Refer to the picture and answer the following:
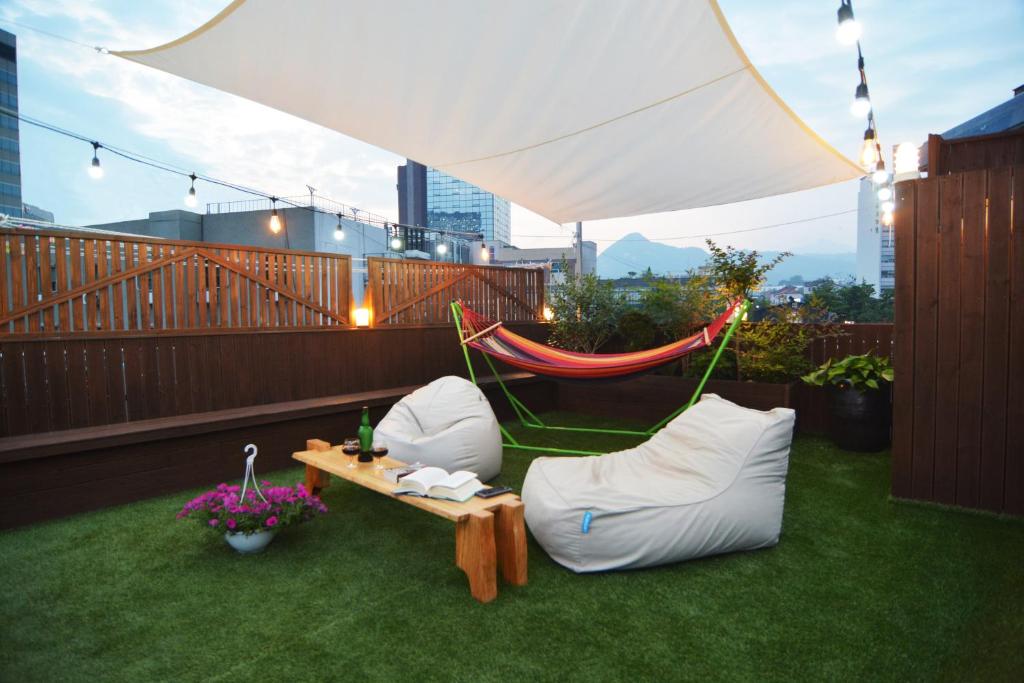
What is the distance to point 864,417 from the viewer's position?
3967 millimetres

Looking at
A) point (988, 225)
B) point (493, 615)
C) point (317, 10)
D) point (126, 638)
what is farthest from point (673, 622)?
point (317, 10)

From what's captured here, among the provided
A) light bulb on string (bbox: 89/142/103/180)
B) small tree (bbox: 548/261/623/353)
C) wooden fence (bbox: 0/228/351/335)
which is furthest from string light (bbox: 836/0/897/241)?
light bulb on string (bbox: 89/142/103/180)

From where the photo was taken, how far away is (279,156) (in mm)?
22578

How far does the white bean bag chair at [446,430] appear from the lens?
3240 mm

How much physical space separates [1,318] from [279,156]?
71.3ft

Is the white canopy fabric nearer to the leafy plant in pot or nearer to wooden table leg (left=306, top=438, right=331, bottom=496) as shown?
the leafy plant in pot

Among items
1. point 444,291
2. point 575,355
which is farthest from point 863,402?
point 444,291

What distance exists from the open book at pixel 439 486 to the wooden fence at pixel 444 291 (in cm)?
270

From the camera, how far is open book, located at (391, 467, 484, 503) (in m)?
2.20

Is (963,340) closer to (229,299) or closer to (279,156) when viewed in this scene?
(229,299)

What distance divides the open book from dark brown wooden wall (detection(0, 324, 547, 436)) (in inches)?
85.5

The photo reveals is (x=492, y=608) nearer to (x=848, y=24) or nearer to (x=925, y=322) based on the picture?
(x=925, y=322)

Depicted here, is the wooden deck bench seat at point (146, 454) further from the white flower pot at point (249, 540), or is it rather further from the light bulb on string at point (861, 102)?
the light bulb on string at point (861, 102)

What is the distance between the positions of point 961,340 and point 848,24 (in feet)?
5.47
